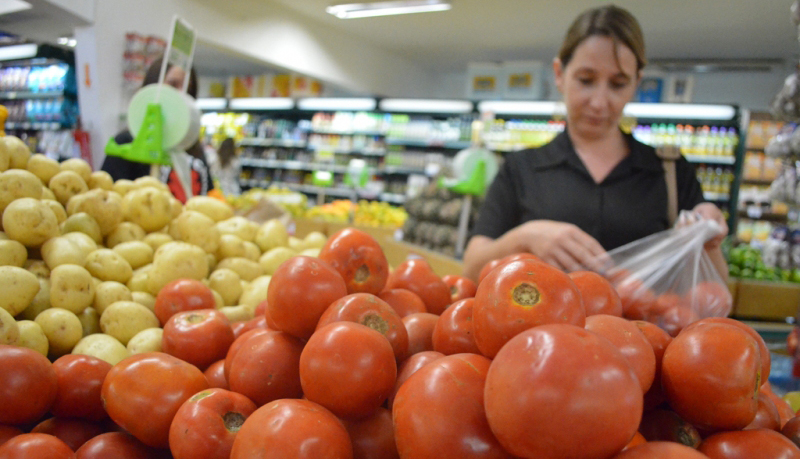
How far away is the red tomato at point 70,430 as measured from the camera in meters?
0.81

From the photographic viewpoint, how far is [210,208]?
1.92m

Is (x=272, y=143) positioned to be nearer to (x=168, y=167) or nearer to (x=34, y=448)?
(x=168, y=167)

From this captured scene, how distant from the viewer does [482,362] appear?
1.97 feet

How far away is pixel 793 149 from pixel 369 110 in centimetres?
686

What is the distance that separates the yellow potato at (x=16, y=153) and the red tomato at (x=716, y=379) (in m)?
1.63

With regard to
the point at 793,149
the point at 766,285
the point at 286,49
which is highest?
the point at 286,49

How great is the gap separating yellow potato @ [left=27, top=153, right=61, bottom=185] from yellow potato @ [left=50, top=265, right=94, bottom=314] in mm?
490

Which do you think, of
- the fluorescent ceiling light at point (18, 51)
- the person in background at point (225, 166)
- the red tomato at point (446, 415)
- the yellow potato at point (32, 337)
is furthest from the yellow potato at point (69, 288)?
the fluorescent ceiling light at point (18, 51)

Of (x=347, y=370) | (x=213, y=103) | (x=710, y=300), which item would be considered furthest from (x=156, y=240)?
(x=213, y=103)

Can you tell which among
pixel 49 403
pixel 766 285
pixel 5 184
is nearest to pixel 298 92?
pixel 766 285

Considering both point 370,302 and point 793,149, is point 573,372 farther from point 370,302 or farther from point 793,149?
point 793,149

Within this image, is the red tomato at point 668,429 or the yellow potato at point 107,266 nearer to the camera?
the red tomato at point 668,429

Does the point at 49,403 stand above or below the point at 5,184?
below

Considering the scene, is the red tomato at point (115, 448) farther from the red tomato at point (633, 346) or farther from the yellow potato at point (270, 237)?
Result: the yellow potato at point (270, 237)
